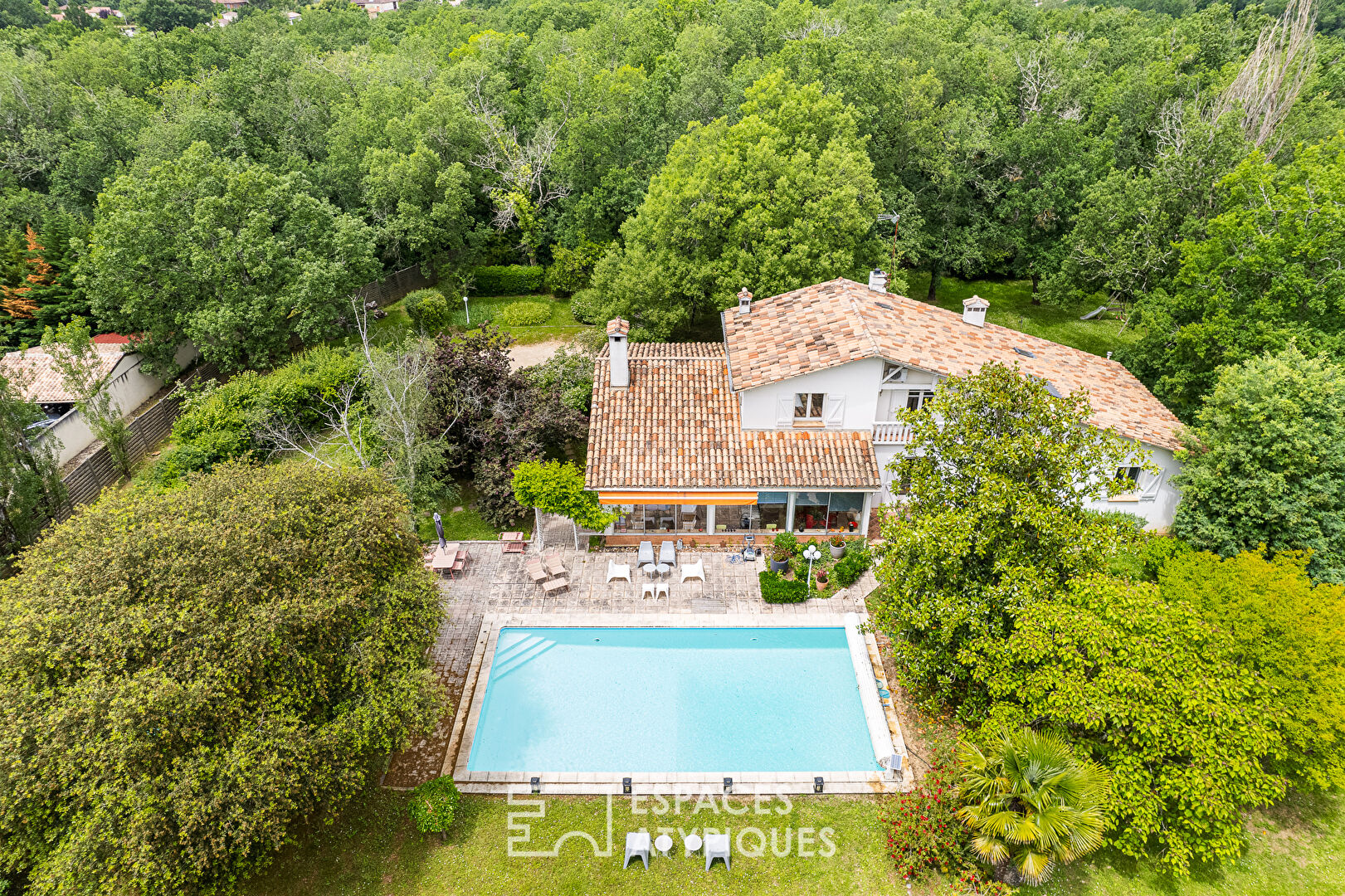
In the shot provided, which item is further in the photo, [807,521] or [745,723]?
[807,521]

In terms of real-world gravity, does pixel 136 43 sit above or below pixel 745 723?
above

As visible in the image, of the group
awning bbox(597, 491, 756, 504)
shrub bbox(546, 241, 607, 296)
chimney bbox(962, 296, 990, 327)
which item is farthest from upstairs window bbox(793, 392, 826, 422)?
shrub bbox(546, 241, 607, 296)

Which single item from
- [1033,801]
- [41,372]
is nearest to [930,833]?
[1033,801]

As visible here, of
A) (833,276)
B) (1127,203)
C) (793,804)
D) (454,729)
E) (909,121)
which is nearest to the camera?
(793,804)

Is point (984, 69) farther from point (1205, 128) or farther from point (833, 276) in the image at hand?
point (833, 276)

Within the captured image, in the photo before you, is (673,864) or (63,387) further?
(63,387)

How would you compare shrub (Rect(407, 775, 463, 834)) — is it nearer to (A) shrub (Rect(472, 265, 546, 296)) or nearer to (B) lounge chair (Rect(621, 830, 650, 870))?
(B) lounge chair (Rect(621, 830, 650, 870))

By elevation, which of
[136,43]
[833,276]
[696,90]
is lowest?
[833,276]

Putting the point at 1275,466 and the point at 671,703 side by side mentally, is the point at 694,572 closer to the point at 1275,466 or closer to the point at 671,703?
the point at 671,703

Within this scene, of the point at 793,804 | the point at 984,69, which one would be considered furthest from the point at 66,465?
the point at 984,69
